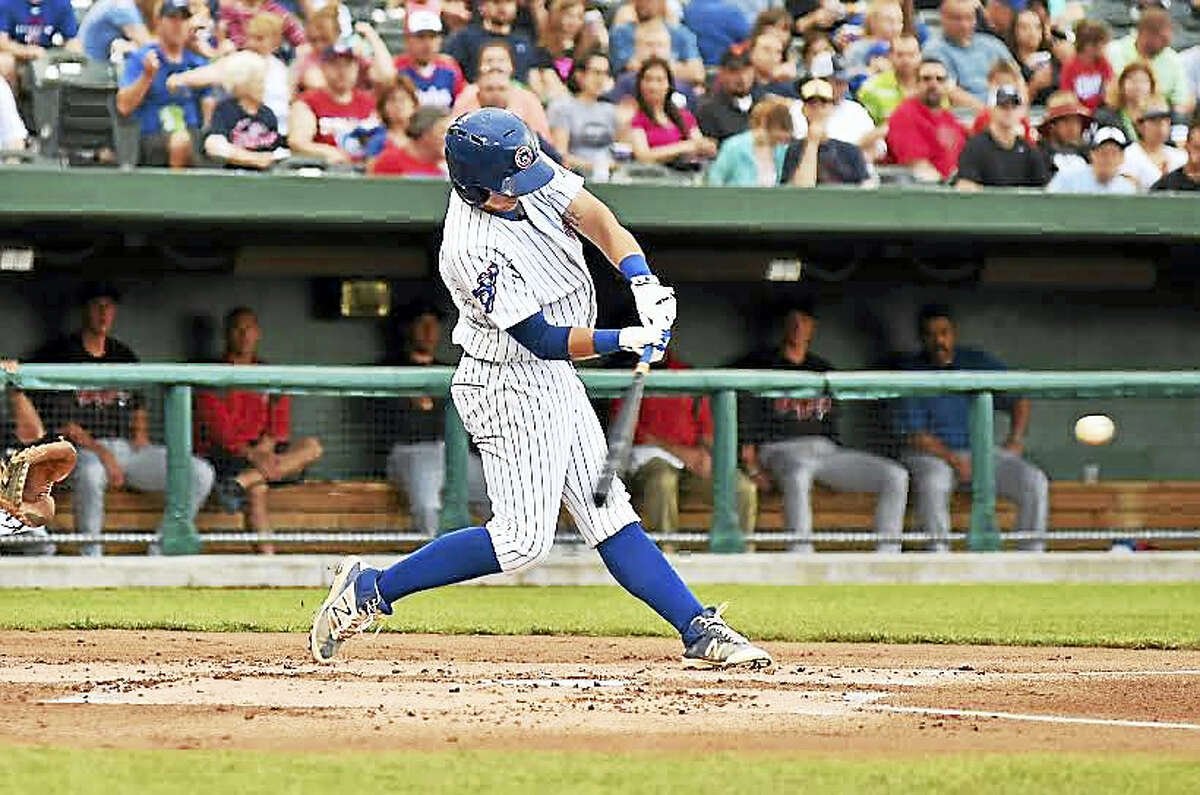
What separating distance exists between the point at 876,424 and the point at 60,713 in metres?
5.80

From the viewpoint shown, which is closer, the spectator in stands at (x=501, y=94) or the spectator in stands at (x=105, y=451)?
the spectator in stands at (x=105, y=451)

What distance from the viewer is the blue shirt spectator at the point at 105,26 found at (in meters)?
11.7

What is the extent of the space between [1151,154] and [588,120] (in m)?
3.44

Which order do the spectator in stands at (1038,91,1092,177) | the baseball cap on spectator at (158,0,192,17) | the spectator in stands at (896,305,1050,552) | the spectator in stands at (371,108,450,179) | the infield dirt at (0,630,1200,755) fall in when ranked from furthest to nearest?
the spectator in stands at (1038,91,1092,177), the spectator in stands at (371,108,450,179), the baseball cap on spectator at (158,0,192,17), the spectator in stands at (896,305,1050,552), the infield dirt at (0,630,1200,755)

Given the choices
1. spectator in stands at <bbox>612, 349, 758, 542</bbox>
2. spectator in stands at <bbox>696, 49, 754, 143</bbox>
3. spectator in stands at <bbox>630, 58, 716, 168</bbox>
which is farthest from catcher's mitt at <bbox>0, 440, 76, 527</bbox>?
spectator in stands at <bbox>696, 49, 754, 143</bbox>

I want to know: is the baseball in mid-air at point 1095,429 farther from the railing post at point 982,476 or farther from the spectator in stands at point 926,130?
the spectator in stands at point 926,130

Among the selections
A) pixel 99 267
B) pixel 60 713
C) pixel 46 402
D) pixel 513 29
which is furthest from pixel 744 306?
pixel 60 713

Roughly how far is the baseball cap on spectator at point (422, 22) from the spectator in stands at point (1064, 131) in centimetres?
351

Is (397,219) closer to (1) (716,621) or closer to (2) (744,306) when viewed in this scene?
(2) (744,306)

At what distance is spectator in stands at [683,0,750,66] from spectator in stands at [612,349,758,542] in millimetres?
3266

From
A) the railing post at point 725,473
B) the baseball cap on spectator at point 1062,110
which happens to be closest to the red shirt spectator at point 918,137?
the baseball cap on spectator at point 1062,110

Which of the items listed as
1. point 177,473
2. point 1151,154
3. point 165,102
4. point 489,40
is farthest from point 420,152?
point 1151,154

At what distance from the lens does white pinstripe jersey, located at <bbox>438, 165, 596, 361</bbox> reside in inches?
240

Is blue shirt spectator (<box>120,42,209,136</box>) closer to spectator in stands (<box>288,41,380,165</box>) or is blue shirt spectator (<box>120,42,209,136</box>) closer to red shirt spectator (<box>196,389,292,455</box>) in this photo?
spectator in stands (<box>288,41,380,165</box>)
